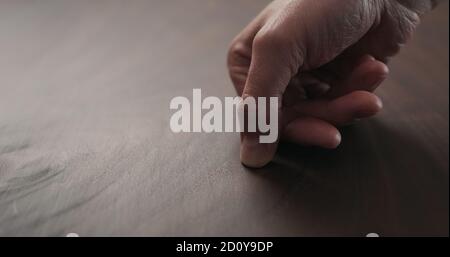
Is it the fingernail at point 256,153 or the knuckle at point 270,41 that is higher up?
the knuckle at point 270,41

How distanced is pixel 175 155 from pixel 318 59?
17cm

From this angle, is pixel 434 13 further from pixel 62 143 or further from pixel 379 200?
pixel 62 143

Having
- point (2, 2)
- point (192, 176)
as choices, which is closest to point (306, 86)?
point (192, 176)

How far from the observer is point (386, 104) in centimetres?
49

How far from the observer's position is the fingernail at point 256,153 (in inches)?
16.3

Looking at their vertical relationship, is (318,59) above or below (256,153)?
above

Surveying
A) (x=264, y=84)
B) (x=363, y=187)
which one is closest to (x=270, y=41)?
(x=264, y=84)

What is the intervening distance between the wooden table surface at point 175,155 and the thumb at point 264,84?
0.05 feet

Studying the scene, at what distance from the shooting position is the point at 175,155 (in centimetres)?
43

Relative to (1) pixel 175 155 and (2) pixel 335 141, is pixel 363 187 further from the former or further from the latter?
(1) pixel 175 155

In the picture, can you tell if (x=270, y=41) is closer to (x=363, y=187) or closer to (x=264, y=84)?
(x=264, y=84)

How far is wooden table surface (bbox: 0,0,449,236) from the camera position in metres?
0.36

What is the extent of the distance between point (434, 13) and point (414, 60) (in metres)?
0.14
